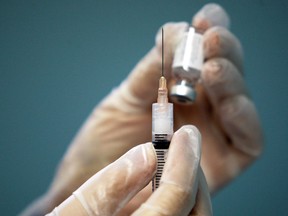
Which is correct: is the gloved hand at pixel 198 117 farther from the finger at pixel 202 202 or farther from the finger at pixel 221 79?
the finger at pixel 202 202

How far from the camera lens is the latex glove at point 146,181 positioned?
559 mm

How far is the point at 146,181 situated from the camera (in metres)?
0.60

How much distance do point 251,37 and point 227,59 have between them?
0.20 m

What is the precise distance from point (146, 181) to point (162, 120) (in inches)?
4.1

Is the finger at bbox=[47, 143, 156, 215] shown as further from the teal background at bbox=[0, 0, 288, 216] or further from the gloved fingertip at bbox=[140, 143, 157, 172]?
the teal background at bbox=[0, 0, 288, 216]

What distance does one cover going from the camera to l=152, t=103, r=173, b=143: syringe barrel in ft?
1.98

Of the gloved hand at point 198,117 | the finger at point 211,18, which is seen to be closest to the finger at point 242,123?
the gloved hand at point 198,117

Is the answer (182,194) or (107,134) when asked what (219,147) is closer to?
(107,134)

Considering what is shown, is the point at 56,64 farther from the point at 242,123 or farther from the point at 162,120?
the point at 162,120

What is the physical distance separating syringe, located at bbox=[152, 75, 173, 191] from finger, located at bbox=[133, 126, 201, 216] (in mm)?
20

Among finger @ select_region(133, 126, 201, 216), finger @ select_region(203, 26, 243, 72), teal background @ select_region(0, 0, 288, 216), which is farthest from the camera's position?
teal background @ select_region(0, 0, 288, 216)

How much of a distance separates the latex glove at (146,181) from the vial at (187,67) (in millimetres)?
345

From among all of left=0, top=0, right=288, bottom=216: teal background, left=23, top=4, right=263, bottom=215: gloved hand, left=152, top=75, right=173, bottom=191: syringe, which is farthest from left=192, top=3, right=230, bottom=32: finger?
left=152, top=75, right=173, bottom=191: syringe

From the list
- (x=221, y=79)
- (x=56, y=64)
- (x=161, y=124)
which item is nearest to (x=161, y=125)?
(x=161, y=124)
